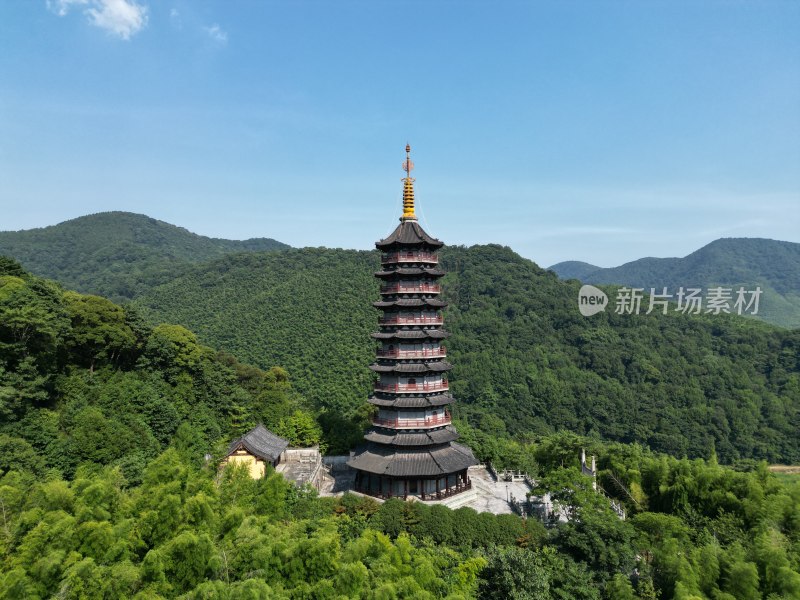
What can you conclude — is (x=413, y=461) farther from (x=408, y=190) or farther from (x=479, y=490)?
(x=408, y=190)

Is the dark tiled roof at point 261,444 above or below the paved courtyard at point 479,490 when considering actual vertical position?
above

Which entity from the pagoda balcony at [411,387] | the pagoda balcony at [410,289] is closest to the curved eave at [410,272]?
the pagoda balcony at [410,289]

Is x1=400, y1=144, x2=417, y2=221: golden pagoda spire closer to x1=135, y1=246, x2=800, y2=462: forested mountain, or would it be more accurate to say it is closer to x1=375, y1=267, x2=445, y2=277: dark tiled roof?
x1=375, y1=267, x2=445, y2=277: dark tiled roof

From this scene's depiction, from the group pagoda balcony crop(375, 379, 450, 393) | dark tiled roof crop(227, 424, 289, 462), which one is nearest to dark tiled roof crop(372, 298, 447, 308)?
pagoda balcony crop(375, 379, 450, 393)

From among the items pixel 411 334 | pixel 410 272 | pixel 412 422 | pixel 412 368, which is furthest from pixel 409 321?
pixel 412 422

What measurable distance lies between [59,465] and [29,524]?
7709 millimetres

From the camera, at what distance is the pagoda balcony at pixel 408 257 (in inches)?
1094

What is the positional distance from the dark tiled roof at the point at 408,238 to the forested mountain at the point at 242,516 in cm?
1389

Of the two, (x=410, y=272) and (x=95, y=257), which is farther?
(x=95, y=257)

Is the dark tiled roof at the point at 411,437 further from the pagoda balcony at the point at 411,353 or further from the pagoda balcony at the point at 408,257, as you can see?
the pagoda balcony at the point at 408,257

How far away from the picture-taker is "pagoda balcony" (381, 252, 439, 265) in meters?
27.8

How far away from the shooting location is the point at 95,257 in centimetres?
15450

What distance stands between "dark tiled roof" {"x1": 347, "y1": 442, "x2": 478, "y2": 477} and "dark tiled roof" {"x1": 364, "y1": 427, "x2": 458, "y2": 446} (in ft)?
2.13

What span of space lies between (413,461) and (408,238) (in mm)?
12601
